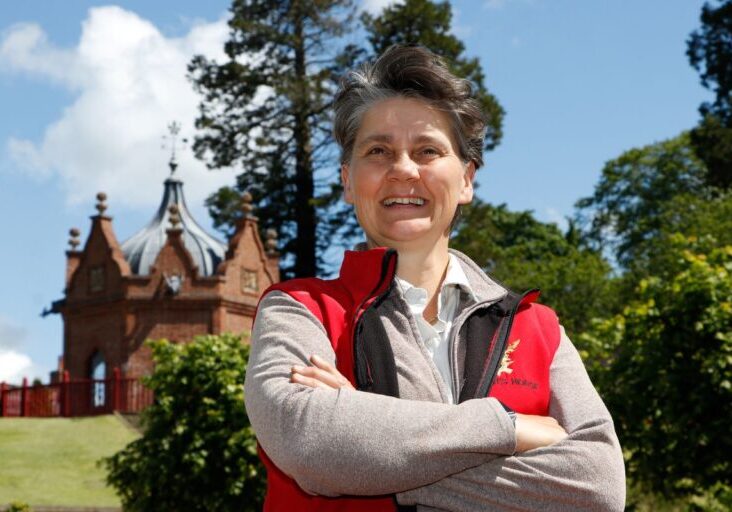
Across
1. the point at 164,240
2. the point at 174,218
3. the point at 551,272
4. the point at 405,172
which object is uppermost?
the point at 174,218

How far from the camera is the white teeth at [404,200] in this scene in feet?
9.08

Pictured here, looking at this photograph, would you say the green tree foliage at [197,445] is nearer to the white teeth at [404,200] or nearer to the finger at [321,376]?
the white teeth at [404,200]

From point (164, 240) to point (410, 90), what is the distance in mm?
35850

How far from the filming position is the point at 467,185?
117 inches

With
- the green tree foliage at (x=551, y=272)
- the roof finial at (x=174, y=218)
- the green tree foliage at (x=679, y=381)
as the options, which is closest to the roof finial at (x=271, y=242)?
the roof finial at (x=174, y=218)

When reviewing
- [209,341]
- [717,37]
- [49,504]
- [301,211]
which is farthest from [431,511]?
[717,37]

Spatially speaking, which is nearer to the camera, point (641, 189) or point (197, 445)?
point (197, 445)

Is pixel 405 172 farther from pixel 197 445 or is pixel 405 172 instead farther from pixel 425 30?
pixel 425 30

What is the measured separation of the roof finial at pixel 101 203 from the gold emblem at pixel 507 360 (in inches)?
1378

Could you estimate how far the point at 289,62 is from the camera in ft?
119

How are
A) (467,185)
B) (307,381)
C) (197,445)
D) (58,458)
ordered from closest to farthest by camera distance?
(307,381), (467,185), (197,445), (58,458)

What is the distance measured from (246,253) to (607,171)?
19.0 m

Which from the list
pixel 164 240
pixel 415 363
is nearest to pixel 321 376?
pixel 415 363

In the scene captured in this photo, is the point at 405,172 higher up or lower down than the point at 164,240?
lower down
